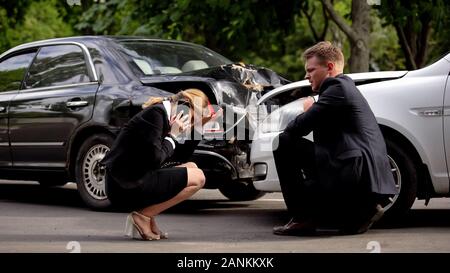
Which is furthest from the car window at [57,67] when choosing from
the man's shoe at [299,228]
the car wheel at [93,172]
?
the man's shoe at [299,228]

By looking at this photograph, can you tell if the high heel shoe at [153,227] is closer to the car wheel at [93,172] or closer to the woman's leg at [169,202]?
the woman's leg at [169,202]

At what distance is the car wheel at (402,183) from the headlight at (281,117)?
3.16 feet

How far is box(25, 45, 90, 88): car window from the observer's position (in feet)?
33.9

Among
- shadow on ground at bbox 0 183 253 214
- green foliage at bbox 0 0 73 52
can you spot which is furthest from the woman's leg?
green foliage at bbox 0 0 73 52

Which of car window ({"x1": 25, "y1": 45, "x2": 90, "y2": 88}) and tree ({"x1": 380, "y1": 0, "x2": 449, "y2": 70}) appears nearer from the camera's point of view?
car window ({"x1": 25, "y1": 45, "x2": 90, "y2": 88})

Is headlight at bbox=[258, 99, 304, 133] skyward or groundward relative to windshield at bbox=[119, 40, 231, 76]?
groundward

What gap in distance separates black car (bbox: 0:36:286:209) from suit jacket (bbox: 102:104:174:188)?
5.00 feet

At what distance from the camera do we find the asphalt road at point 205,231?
7316mm

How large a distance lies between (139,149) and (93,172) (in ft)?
7.76

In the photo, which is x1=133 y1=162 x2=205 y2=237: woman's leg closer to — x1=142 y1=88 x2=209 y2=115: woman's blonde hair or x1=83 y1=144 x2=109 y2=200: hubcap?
x1=142 y1=88 x2=209 y2=115: woman's blonde hair

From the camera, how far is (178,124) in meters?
7.79

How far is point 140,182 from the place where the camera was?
7.68m
